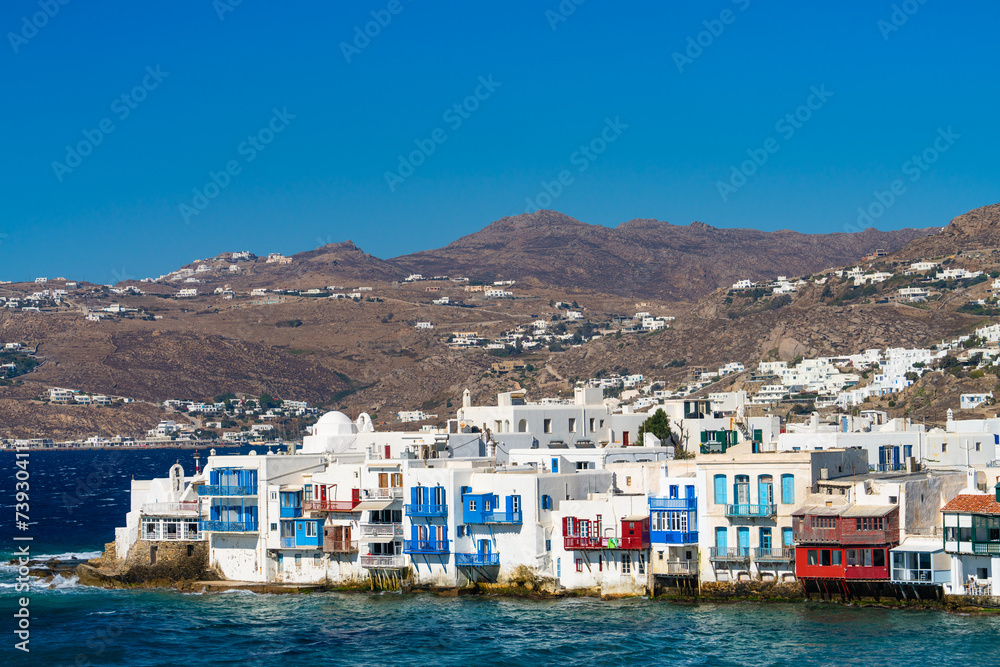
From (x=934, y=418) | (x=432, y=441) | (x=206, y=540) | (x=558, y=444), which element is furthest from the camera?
(x=934, y=418)

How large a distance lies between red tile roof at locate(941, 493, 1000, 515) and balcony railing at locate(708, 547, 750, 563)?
6713 millimetres

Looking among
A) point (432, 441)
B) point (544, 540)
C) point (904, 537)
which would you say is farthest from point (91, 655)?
point (904, 537)

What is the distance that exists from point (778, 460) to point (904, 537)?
4.97 metres

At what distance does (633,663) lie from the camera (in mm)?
42156

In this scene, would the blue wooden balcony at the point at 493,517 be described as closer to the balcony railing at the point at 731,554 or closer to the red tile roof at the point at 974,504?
the balcony railing at the point at 731,554

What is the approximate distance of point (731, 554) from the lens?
49156 mm

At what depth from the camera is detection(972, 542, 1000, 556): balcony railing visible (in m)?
44.6

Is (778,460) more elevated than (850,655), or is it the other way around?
(778,460)

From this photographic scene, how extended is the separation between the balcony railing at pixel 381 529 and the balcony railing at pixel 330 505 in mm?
1174

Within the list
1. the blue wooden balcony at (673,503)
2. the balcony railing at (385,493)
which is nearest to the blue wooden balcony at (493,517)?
the balcony railing at (385,493)

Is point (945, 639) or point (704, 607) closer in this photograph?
point (945, 639)

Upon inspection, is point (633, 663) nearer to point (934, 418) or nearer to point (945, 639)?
point (945, 639)

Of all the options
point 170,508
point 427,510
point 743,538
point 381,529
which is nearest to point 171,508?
point 170,508

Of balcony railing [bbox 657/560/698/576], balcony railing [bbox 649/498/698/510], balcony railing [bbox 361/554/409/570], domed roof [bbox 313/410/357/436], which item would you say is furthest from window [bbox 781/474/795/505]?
domed roof [bbox 313/410/357/436]
